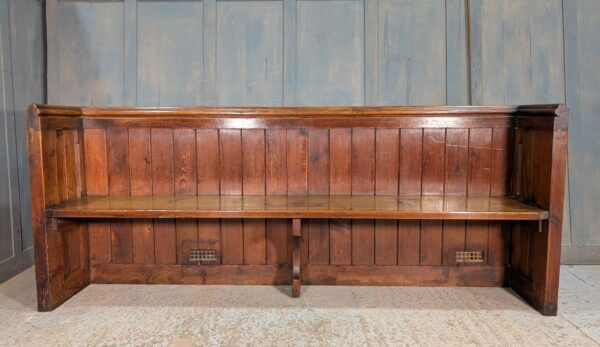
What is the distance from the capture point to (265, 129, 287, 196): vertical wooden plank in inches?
108

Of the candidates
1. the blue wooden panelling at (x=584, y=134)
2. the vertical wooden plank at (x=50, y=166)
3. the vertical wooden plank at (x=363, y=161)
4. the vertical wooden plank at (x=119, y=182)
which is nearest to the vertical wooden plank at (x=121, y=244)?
the vertical wooden plank at (x=119, y=182)

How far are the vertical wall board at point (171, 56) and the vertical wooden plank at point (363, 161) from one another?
125 cm

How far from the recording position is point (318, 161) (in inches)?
108

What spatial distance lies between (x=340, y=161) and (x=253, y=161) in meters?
0.47

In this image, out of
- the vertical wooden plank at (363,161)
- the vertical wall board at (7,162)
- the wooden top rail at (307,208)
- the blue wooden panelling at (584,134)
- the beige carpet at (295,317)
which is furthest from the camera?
the blue wooden panelling at (584,134)

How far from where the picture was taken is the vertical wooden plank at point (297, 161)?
8.98ft

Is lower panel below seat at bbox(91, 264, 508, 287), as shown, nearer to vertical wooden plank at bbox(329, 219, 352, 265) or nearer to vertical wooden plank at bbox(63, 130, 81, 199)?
vertical wooden plank at bbox(329, 219, 352, 265)

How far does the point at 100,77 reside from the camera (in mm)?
3459

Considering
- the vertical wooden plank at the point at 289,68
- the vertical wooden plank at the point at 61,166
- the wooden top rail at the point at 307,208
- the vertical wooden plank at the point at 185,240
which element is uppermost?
the vertical wooden plank at the point at 289,68

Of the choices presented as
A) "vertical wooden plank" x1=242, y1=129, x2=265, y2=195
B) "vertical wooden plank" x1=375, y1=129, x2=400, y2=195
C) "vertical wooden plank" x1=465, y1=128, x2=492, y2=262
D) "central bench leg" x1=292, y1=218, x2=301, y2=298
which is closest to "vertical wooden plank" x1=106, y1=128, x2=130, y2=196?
"vertical wooden plank" x1=242, y1=129, x2=265, y2=195

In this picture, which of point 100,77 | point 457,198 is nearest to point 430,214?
point 457,198

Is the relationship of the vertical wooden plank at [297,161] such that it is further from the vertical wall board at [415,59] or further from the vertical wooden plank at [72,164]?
the vertical wooden plank at [72,164]

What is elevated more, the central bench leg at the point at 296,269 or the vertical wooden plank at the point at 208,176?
the vertical wooden plank at the point at 208,176

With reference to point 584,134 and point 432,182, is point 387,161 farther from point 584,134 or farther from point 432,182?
point 584,134
